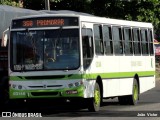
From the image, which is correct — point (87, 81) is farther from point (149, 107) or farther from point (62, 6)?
point (62, 6)

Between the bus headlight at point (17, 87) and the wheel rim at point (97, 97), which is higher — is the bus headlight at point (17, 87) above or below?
above

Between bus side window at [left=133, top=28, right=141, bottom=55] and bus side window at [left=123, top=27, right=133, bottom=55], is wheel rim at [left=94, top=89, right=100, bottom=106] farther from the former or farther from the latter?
bus side window at [left=133, top=28, right=141, bottom=55]

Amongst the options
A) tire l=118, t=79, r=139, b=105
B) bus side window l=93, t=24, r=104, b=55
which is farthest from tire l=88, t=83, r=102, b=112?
tire l=118, t=79, r=139, b=105

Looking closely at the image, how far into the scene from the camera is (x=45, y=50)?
690 inches

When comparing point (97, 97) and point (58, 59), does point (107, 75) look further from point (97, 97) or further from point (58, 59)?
point (58, 59)

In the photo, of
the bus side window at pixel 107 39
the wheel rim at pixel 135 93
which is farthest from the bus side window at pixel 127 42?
the bus side window at pixel 107 39

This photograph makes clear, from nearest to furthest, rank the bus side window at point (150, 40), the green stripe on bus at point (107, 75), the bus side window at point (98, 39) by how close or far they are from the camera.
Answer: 1. the green stripe on bus at point (107, 75)
2. the bus side window at point (98, 39)
3. the bus side window at point (150, 40)

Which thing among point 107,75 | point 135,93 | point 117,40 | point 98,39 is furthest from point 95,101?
point 135,93

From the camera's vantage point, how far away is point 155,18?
3784cm

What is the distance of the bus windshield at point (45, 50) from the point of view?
17266 mm

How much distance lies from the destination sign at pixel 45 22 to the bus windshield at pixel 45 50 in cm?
18

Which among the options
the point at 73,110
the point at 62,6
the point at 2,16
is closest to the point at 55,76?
the point at 73,110

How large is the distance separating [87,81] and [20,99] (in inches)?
76.4

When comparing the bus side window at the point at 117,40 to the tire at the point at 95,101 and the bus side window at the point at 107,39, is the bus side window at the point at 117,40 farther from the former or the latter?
the tire at the point at 95,101
